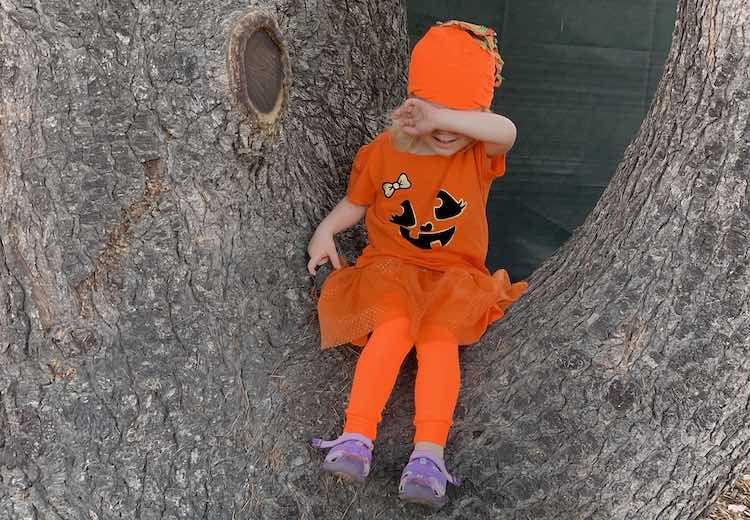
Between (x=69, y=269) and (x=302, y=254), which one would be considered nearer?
(x=69, y=269)

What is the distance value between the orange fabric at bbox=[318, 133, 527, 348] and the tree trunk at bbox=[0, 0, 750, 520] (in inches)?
8.5

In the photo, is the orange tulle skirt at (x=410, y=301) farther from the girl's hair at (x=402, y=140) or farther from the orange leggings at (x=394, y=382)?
the girl's hair at (x=402, y=140)

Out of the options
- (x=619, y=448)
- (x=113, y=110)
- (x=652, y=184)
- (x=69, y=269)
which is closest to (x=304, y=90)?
(x=113, y=110)

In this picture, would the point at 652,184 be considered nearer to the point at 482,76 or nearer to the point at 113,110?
the point at 482,76

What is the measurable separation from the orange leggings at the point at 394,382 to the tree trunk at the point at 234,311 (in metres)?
0.10

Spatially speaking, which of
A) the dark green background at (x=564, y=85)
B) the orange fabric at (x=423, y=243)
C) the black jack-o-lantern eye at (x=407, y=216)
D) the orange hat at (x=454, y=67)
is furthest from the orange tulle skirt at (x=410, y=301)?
the dark green background at (x=564, y=85)

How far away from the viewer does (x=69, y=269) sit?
1810mm

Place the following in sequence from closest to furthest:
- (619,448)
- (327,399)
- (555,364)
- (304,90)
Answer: (619,448), (555,364), (327,399), (304,90)

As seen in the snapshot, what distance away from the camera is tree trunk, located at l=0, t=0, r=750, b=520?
5.69 ft

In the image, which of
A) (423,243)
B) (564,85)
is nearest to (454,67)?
(423,243)

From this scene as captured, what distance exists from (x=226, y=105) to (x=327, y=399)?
80 centimetres

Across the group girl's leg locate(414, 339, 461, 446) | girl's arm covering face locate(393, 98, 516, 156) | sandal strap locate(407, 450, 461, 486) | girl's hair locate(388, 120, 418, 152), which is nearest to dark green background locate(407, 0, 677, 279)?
girl's hair locate(388, 120, 418, 152)

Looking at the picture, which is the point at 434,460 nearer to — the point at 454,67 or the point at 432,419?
the point at 432,419

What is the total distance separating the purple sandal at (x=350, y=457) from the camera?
6.03ft
